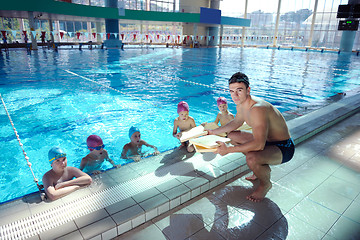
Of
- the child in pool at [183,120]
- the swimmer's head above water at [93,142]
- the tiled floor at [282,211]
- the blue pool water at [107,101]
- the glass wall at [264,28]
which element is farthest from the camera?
the glass wall at [264,28]

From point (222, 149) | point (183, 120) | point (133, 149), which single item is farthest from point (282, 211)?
point (133, 149)

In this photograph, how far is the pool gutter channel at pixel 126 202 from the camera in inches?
72.6

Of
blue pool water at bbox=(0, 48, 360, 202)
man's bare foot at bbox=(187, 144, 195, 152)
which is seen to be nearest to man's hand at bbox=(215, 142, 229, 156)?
man's bare foot at bbox=(187, 144, 195, 152)

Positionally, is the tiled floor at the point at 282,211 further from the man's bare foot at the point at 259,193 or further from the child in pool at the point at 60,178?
the child in pool at the point at 60,178

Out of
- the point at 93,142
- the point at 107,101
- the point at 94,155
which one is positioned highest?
the point at 93,142

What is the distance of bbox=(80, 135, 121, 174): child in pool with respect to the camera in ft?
10.6

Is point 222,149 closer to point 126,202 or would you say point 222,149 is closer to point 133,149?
→ point 126,202

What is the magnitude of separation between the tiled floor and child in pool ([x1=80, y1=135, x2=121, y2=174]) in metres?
1.54

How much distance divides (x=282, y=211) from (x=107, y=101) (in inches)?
241

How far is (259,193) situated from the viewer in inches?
91.7

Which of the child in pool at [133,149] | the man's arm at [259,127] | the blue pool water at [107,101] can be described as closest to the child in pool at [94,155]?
the child in pool at [133,149]

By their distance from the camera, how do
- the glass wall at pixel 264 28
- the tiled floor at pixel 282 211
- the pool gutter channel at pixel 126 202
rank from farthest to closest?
the glass wall at pixel 264 28 < the tiled floor at pixel 282 211 < the pool gutter channel at pixel 126 202

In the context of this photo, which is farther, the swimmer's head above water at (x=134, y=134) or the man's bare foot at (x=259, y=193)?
the swimmer's head above water at (x=134, y=134)

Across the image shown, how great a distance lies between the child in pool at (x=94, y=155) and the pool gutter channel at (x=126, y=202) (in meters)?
0.63
